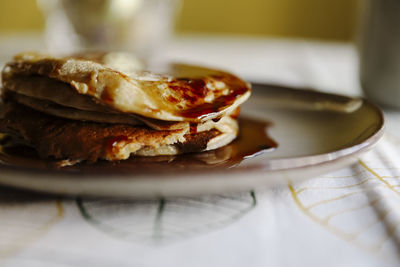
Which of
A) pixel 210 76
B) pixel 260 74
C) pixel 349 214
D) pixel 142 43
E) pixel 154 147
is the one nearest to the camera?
pixel 349 214

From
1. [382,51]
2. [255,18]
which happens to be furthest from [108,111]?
[255,18]

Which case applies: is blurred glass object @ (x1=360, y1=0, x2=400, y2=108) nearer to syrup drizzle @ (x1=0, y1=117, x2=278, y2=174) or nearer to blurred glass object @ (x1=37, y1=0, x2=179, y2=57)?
syrup drizzle @ (x1=0, y1=117, x2=278, y2=174)

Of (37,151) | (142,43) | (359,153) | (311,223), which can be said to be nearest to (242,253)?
(311,223)

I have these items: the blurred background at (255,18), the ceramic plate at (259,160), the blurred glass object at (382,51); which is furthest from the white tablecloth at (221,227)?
the blurred background at (255,18)

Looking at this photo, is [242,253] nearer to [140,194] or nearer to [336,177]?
[140,194]

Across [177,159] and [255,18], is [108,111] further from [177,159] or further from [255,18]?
[255,18]

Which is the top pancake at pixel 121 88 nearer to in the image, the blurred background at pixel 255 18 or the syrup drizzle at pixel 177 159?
the syrup drizzle at pixel 177 159
